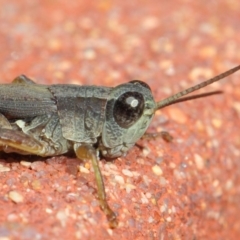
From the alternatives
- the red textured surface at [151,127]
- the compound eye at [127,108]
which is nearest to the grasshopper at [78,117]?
the compound eye at [127,108]

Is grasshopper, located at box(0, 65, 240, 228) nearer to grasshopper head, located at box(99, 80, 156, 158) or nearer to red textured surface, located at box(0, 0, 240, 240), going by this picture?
grasshopper head, located at box(99, 80, 156, 158)

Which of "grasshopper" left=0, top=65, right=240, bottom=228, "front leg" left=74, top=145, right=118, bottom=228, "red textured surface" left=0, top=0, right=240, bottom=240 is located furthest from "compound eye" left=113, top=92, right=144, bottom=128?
"red textured surface" left=0, top=0, right=240, bottom=240

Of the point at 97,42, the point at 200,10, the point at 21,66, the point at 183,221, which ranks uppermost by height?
the point at 200,10

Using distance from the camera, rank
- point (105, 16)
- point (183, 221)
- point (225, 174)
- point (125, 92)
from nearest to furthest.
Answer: point (125, 92)
point (183, 221)
point (225, 174)
point (105, 16)

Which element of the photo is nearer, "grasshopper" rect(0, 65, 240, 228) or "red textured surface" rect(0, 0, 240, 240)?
"red textured surface" rect(0, 0, 240, 240)

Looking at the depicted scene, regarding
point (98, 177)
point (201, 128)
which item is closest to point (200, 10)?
point (201, 128)

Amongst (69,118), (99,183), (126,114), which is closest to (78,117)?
(69,118)

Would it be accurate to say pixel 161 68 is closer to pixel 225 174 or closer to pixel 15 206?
pixel 225 174
